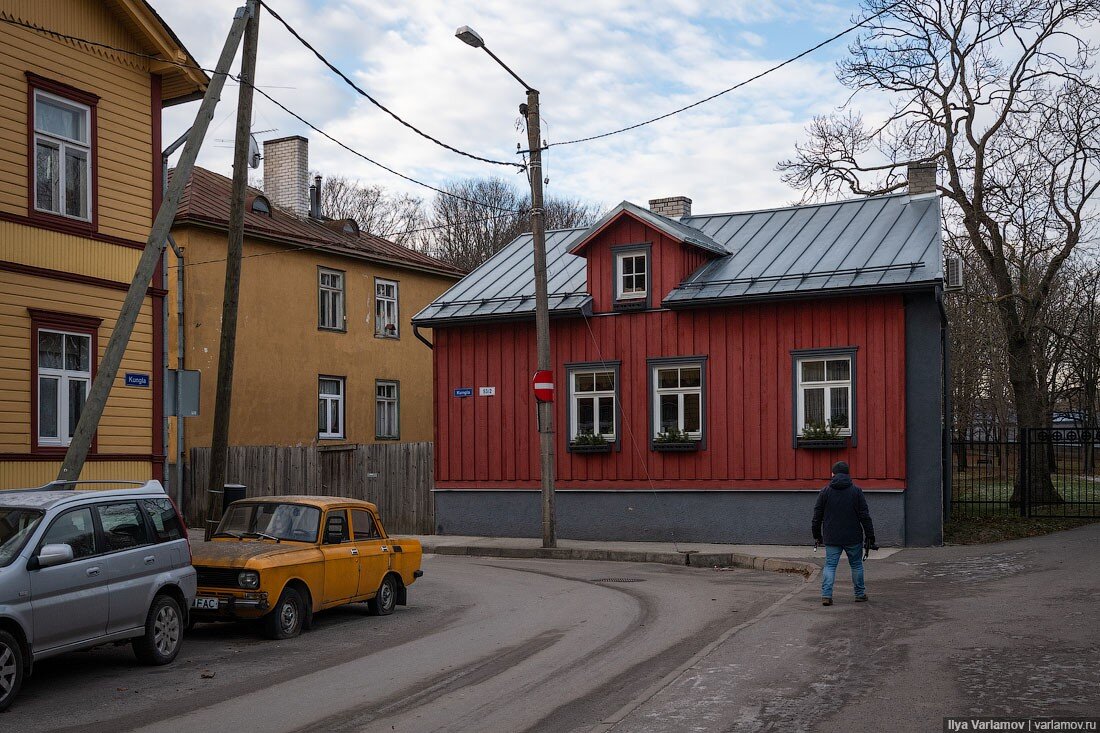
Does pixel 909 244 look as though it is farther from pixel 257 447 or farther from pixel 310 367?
pixel 310 367

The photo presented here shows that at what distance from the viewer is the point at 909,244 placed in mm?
21750

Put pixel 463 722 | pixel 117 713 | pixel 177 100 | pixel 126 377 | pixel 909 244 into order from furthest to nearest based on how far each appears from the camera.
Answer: pixel 909 244, pixel 177 100, pixel 126 377, pixel 117 713, pixel 463 722

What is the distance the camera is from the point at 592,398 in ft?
78.4

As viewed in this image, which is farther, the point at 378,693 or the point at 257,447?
the point at 257,447

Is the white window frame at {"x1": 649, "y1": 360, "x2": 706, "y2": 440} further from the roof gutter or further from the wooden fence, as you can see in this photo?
the roof gutter

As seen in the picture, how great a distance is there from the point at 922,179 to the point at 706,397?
7.34 meters

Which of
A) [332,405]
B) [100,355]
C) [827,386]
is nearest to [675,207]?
[827,386]

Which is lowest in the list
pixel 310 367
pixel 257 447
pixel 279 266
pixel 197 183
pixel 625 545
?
pixel 625 545

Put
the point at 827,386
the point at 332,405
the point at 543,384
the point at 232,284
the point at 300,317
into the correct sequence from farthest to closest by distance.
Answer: the point at 332,405 → the point at 300,317 → the point at 827,386 → the point at 543,384 → the point at 232,284

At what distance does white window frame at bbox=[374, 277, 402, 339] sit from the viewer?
113 ft

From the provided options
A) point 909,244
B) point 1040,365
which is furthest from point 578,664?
point 1040,365

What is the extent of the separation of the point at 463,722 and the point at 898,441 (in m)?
14.5

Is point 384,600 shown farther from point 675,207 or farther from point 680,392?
point 675,207

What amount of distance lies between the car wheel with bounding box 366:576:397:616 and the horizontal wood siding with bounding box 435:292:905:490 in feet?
32.0
